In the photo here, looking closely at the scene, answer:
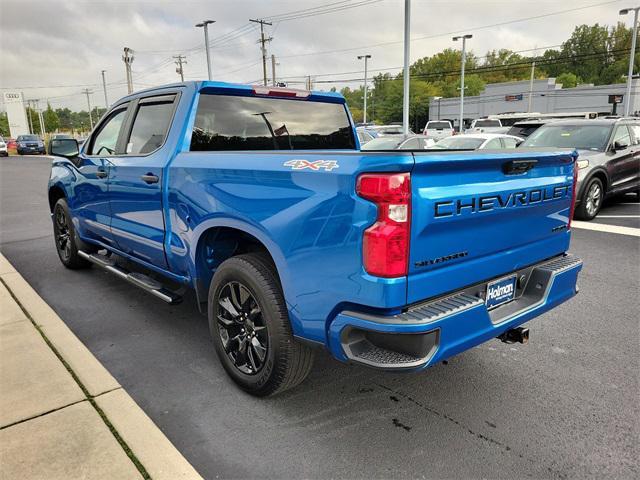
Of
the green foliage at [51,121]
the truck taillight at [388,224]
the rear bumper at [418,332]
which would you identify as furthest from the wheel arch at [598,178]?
the green foliage at [51,121]

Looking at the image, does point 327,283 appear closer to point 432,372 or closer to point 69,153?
point 432,372

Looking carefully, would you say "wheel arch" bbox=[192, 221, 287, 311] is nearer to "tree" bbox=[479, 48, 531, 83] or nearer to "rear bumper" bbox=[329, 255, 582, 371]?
"rear bumper" bbox=[329, 255, 582, 371]

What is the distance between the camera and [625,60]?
8638cm

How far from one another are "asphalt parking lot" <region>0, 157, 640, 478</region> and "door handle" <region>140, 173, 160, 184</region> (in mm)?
1306

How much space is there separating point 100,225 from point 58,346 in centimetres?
139

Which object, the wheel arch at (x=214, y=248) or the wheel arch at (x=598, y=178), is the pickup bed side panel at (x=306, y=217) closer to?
the wheel arch at (x=214, y=248)

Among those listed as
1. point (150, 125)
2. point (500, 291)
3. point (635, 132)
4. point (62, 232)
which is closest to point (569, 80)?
point (635, 132)

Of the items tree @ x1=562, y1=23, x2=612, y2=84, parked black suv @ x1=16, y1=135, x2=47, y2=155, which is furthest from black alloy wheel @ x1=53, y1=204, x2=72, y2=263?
tree @ x1=562, y1=23, x2=612, y2=84

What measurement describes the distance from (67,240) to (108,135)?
1.71m

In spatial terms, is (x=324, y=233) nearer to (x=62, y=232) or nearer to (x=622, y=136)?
(x=62, y=232)

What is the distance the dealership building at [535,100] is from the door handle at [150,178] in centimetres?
6468

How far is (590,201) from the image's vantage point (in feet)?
28.9

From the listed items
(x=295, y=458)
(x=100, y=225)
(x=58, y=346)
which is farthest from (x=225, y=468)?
(x=100, y=225)

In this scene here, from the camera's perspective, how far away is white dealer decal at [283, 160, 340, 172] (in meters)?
2.30
